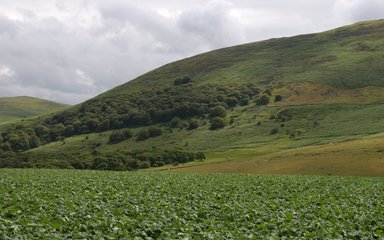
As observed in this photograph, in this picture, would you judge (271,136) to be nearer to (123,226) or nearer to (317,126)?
(317,126)

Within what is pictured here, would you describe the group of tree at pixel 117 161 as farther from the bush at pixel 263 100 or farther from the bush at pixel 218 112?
the bush at pixel 263 100

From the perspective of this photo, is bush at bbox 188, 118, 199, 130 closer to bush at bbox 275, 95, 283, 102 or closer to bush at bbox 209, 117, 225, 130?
bush at bbox 209, 117, 225, 130

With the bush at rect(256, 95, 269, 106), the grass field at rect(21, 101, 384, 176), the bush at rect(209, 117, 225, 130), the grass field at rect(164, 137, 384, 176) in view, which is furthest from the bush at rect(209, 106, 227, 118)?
the grass field at rect(164, 137, 384, 176)

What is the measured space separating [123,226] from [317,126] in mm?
135889

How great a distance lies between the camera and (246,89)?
197 metres

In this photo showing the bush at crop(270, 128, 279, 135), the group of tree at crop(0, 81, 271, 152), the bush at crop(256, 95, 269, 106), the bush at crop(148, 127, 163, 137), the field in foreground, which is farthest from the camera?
the bush at crop(256, 95, 269, 106)

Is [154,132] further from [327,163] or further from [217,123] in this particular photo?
[327,163]

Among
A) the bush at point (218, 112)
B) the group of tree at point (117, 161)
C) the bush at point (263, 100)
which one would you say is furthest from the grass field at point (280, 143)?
the bush at point (263, 100)

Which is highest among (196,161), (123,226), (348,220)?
(123,226)

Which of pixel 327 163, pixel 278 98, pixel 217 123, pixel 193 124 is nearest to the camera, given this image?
pixel 327 163

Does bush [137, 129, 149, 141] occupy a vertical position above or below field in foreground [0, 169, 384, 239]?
below

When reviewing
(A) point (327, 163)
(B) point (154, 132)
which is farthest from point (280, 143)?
(B) point (154, 132)

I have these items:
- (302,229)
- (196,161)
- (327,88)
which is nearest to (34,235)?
(302,229)

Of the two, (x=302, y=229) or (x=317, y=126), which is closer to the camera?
(x=302, y=229)
